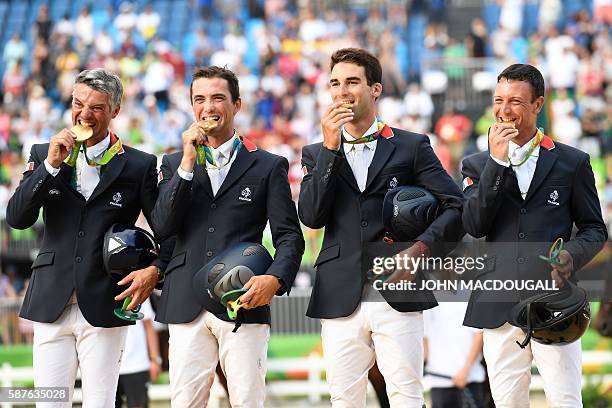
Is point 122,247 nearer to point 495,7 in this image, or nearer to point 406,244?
point 406,244

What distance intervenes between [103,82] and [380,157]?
1.64 metres

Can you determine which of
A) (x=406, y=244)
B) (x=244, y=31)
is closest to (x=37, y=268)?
(x=406, y=244)

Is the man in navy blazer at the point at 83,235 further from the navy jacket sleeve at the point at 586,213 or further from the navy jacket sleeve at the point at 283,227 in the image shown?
the navy jacket sleeve at the point at 586,213

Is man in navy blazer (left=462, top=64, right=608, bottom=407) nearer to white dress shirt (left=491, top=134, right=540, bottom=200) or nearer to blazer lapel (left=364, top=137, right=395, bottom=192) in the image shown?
white dress shirt (left=491, top=134, right=540, bottom=200)

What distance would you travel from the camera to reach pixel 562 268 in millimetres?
6312

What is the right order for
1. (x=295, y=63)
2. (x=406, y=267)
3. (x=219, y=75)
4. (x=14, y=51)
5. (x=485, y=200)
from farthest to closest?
1. (x=14, y=51)
2. (x=295, y=63)
3. (x=219, y=75)
4. (x=406, y=267)
5. (x=485, y=200)

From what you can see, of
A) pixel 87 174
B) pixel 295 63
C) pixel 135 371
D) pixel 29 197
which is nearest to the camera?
pixel 29 197

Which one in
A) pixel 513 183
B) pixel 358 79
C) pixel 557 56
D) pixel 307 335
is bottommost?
pixel 307 335

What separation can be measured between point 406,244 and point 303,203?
0.61 m

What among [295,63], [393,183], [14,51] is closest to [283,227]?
[393,183]

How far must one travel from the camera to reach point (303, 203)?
255 inches

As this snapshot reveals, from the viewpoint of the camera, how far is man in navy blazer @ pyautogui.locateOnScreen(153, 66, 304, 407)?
643 cm

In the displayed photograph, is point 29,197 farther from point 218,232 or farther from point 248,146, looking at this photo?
point 248,146

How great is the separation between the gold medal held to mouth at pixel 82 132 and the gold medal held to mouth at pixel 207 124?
62cm
